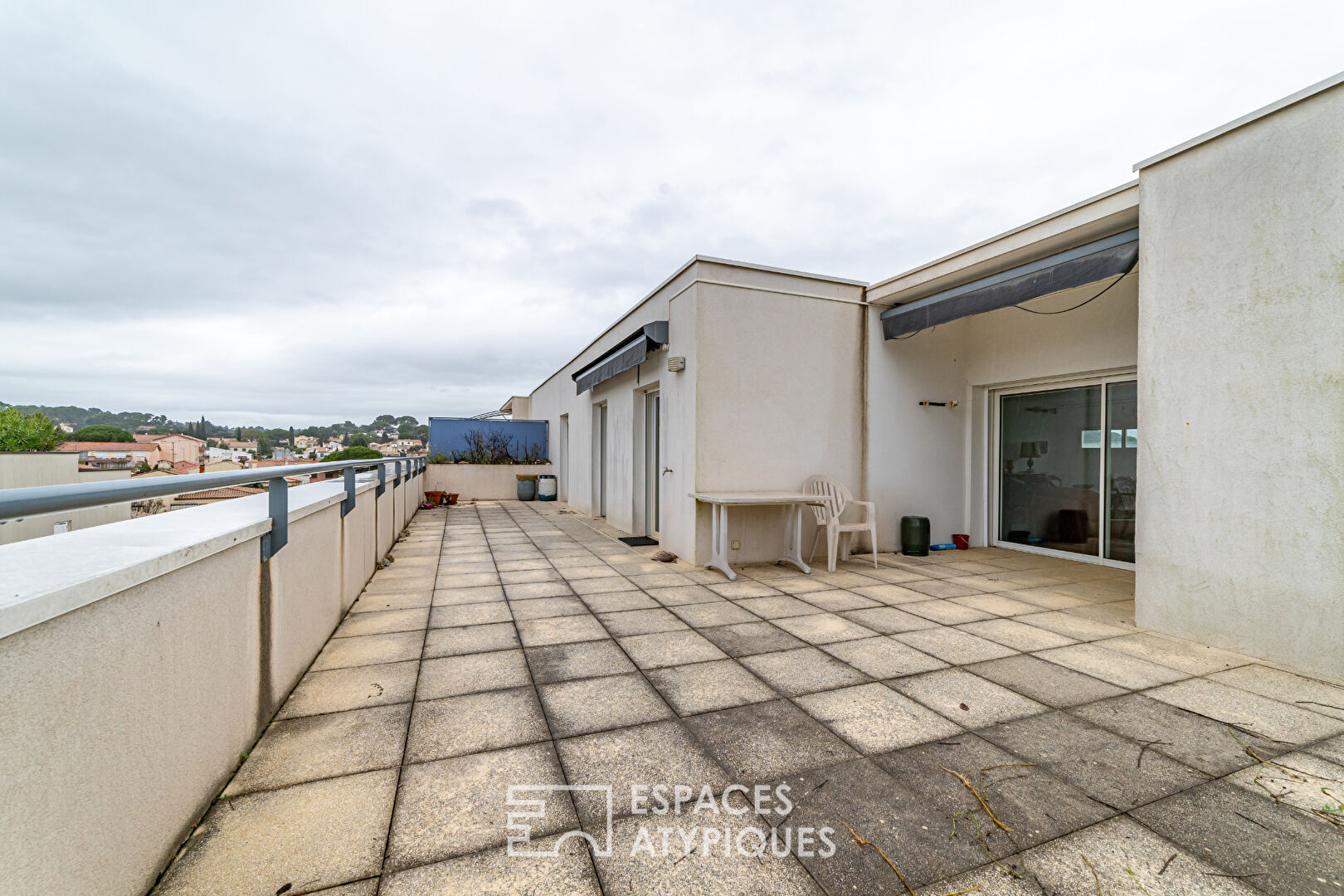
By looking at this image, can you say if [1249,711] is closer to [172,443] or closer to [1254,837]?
[1254,837]

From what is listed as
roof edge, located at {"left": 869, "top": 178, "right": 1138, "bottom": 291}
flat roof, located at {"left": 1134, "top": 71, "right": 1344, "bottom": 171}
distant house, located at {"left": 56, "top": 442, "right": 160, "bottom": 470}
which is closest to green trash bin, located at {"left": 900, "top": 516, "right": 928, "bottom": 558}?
roof edge, located at {"left": 869, "top": 178, "right": 1138, "bottom": 291}

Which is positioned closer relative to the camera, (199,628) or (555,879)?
(555,879)

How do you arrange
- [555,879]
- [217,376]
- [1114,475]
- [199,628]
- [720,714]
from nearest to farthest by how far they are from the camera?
[555,879] → [199,628] → [720,714] → [1114,475] → [217,376]

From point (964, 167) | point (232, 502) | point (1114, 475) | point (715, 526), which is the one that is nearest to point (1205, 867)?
point (232, 502)

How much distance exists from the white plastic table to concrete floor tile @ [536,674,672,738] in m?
2.30

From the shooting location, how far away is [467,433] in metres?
14.3

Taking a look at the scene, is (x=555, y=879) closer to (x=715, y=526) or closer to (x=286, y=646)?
(x=286, y=646)

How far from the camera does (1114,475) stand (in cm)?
511

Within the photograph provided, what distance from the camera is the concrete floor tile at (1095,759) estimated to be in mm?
1721

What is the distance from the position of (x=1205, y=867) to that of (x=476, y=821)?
1.96m

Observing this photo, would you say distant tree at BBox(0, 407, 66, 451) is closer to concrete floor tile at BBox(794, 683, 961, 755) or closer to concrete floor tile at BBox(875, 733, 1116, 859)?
concrete floor tile at BBox(794, 683, 961, 755)

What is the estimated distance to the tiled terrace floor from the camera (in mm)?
1363

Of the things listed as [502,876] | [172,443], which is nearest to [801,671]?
[502,876]

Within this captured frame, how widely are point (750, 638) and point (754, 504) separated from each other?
2079mm
